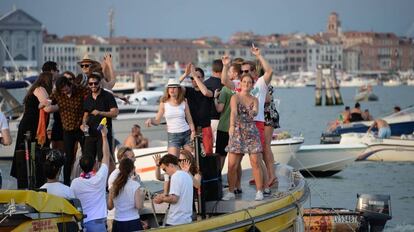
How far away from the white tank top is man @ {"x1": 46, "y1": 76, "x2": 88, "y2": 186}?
39.8 inches

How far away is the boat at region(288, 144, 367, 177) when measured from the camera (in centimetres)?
2727

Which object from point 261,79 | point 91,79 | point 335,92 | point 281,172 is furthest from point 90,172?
point 335,92

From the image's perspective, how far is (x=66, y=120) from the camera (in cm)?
1285

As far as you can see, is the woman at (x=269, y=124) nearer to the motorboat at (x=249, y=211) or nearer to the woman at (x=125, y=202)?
the motorboat at (x=249, y=211)

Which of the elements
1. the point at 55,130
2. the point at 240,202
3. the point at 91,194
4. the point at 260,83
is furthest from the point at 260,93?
the point at 91,194

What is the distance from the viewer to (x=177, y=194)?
1095 cm

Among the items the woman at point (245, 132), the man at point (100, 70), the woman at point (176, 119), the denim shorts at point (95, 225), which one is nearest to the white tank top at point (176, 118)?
the woman at point (176, 119)

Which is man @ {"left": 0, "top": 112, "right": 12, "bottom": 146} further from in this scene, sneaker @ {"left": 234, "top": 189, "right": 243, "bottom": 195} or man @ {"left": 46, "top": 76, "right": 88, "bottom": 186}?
sneaker @ {"left": 234, "top": 189, "right": 243, "bottom": 195}

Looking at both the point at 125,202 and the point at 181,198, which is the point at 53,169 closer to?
the point at 125,202

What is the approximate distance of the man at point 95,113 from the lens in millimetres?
12530

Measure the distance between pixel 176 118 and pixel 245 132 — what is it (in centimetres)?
105

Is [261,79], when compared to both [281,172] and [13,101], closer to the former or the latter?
[281,172]

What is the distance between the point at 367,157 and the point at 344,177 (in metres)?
2.69

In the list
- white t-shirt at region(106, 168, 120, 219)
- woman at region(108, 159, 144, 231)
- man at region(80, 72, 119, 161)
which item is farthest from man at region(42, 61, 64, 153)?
woman at region(108, 159, 144, 231)
